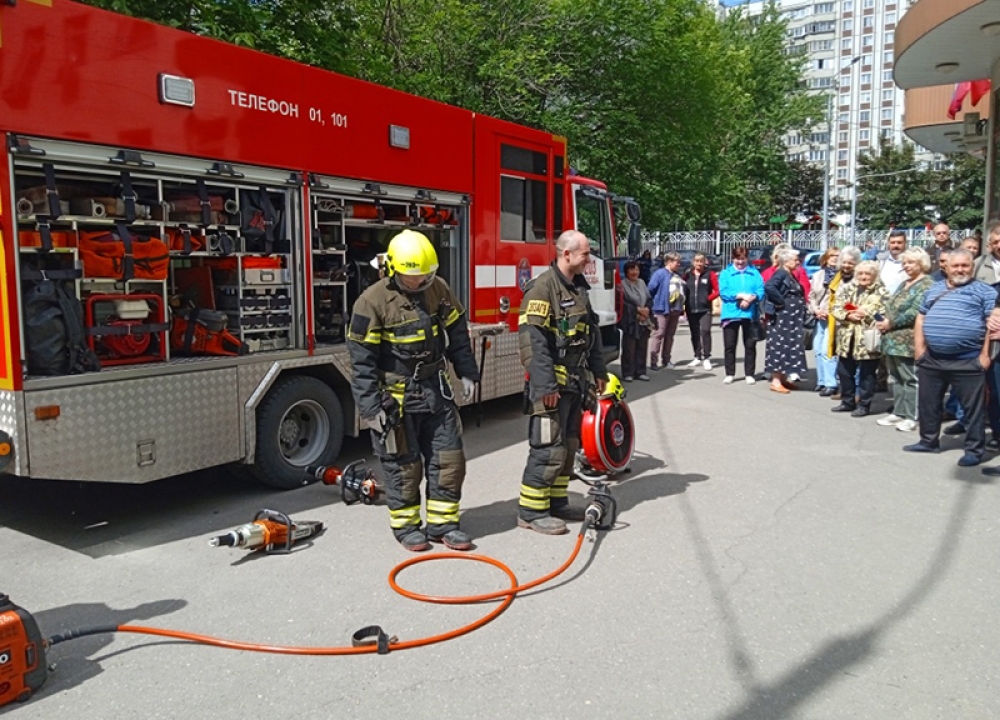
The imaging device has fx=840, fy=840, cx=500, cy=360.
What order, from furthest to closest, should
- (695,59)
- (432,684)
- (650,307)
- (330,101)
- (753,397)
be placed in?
1. (695,59)
2. (650,307)
3. (753,397)
4. (330,101)
5. (432,684)

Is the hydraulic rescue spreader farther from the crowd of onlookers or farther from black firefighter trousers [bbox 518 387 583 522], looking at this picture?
the crowd of onlookers

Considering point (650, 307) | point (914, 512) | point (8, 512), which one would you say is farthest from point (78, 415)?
point (650, 307)

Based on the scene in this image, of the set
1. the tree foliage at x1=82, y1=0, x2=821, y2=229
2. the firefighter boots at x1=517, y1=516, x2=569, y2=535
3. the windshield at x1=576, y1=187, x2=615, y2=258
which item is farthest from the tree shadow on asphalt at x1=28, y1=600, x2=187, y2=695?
the tree foliage at x1=82, y1=0, x2=821, y2=229

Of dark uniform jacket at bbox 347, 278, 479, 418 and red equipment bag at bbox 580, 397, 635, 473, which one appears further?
red equipment bag at bbox 580, 397, 635, 473

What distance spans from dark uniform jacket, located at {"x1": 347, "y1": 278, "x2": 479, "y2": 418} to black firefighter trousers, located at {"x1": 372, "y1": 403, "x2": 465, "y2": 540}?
13cm

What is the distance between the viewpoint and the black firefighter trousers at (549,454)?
5340 millimetres

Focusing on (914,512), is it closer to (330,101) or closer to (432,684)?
(432,684)

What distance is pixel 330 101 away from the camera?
21.1 feet

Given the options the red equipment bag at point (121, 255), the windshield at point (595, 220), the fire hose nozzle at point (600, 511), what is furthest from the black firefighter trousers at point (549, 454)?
the windshield at point (595, 220)

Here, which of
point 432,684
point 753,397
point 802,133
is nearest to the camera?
point 432,684

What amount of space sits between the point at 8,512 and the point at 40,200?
2380mm

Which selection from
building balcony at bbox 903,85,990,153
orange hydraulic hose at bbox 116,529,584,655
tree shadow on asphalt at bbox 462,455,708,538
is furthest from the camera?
building balcony at bbox 903,85,990,153

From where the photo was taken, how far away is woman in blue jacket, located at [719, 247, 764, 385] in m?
11.3

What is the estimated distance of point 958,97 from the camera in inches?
653
